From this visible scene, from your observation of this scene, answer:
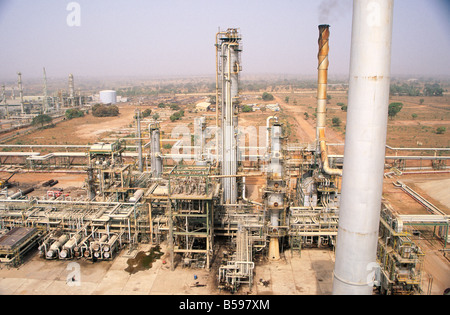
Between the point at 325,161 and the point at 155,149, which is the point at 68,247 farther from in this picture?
the point at 325,161

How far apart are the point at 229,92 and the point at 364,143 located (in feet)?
49.9

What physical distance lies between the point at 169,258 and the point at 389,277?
11288 mm

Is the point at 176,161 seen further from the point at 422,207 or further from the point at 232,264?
the point at 422,207

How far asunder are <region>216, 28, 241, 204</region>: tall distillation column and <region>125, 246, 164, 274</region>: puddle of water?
6338mm

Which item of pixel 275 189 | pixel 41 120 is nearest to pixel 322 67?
pixel 275 189

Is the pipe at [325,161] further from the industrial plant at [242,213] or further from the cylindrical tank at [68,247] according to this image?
the cylindrical tank at [68,247]

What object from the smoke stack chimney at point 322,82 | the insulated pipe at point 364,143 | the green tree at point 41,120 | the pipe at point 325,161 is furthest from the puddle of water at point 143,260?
the green tree at point 41,120

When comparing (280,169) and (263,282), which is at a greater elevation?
(280,169)

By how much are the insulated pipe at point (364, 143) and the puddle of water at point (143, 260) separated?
1210cm

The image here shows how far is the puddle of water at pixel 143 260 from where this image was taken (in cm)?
1845

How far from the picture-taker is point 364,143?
28.0 feet

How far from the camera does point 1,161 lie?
4047 centimetres
